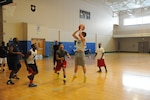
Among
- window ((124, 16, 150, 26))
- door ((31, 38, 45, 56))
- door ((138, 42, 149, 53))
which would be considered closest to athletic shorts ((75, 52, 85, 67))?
door ((31, 38, 45, 56))

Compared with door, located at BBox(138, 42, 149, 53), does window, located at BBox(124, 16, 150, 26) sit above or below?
above

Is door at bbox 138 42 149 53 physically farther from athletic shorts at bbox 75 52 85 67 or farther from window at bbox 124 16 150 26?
athletic shorts at bbox 75 52 85 67

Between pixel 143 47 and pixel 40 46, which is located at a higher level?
pixel 40 46

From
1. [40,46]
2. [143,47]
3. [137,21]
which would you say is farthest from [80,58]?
[143,47]

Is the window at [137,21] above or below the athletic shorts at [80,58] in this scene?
above

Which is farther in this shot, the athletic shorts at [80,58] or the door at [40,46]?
the door at [40,46]

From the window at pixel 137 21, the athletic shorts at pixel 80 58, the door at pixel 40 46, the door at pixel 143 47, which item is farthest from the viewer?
the door at pixel 143 47

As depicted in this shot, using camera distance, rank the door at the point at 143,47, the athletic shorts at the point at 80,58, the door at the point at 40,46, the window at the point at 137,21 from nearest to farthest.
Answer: the athletic shorts at the point at 80,58 < the door at the point at 40,46 < the window at the point at 137,21 < the door at the point at 143,47

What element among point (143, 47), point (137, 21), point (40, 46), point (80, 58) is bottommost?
point (143, 47)

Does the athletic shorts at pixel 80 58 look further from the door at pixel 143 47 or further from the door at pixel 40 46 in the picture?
the door at pixel 143 47

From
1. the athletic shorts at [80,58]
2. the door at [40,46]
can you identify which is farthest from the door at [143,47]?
the athletic shorts at [80,58]

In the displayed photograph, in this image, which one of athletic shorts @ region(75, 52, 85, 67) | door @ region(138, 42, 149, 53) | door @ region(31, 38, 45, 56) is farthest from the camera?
door @ region(138, 42, 149, 53)

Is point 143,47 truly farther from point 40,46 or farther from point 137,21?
point 40,46

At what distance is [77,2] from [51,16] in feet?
19.0
